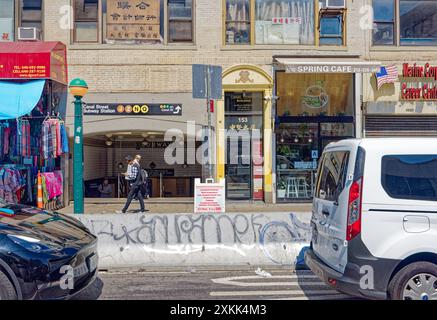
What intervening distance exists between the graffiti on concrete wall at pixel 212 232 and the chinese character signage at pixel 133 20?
8002 mm

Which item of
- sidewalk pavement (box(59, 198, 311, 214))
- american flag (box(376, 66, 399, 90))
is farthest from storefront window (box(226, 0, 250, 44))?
sidewalk pavement (box(59, 198, 311, 214))

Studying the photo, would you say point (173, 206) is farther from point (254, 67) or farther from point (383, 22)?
point (383, 22)

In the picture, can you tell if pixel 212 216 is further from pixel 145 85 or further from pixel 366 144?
pixel 145 85

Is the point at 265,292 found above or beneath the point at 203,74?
beneath

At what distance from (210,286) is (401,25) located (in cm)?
1167

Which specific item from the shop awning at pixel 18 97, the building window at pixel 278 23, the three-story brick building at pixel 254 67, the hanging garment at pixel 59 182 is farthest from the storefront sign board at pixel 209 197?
the building window at pixel 278 23

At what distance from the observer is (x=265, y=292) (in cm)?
550

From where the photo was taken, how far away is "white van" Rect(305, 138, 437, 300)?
13.5ft

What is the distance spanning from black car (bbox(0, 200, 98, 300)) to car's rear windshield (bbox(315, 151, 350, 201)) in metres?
3.05

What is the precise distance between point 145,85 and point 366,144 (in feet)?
31.6

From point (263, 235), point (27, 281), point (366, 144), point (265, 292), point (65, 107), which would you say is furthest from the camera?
point (65, 107)

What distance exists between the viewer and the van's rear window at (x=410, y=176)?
4227 mm

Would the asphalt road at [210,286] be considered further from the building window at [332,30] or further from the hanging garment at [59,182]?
the building window at [332,30]
